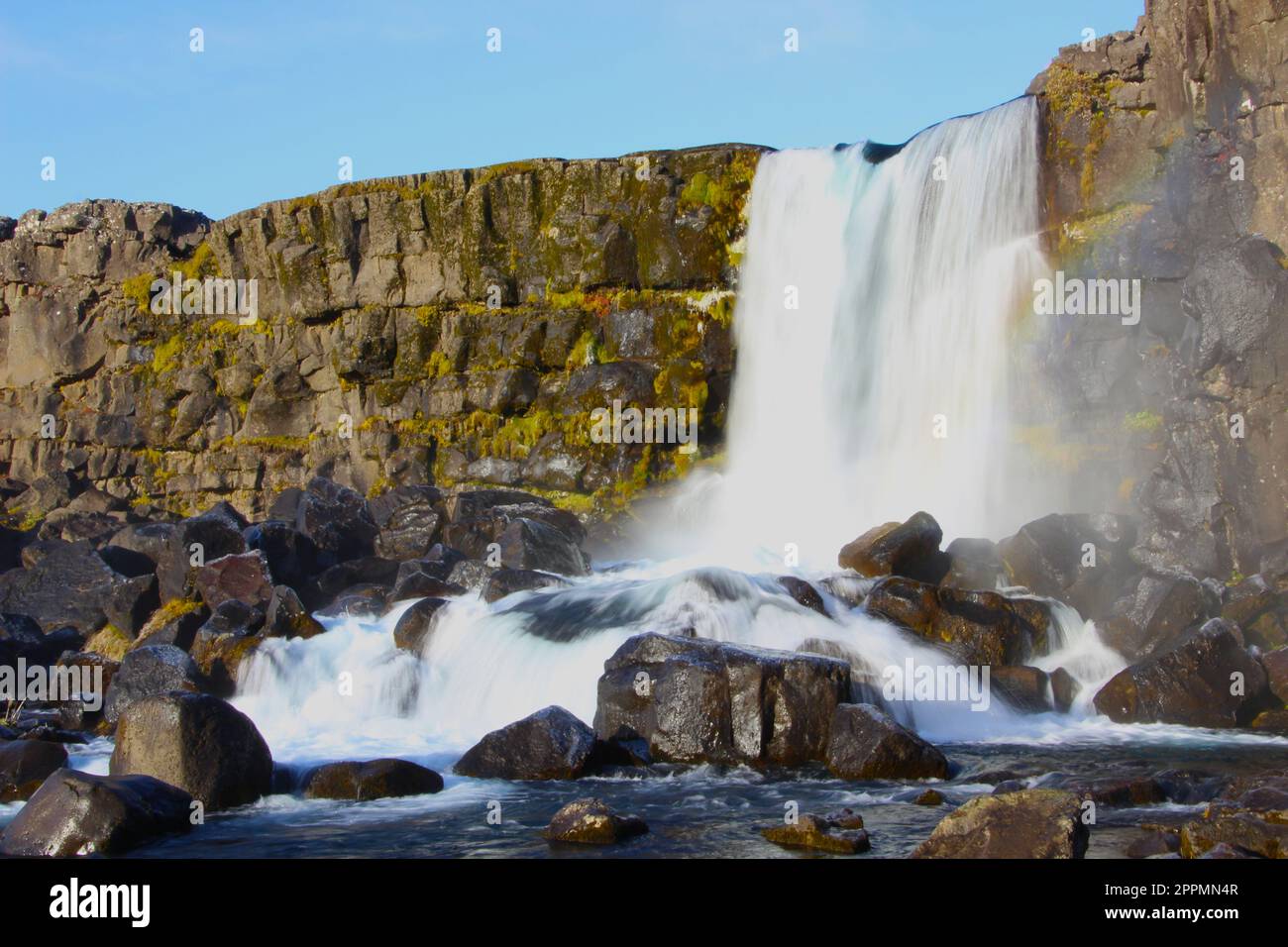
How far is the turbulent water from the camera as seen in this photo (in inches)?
507

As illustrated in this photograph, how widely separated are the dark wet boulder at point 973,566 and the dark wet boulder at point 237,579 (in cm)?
1151

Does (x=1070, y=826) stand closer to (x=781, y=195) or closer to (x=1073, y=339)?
(x=1073, y=339)

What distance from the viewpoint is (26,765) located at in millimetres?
14258

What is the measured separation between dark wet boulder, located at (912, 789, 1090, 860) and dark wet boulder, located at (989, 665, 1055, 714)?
7375 millimetres

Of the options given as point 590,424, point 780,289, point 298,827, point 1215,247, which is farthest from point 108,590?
point 1215,247

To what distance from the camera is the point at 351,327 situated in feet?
117

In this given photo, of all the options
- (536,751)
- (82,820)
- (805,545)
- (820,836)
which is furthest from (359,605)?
(820,836)

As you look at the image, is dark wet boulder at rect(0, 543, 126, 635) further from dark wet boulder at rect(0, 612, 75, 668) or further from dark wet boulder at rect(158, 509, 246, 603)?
dark wet boulder at rect(158, 509, 246, 603)

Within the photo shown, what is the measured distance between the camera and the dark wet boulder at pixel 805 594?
1894cm

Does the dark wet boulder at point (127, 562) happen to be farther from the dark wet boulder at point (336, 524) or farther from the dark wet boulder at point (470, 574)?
the dark wet boulder at point (470, 574)

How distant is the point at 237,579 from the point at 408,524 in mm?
4553

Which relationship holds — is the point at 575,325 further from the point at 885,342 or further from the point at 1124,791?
the point at 1124,791

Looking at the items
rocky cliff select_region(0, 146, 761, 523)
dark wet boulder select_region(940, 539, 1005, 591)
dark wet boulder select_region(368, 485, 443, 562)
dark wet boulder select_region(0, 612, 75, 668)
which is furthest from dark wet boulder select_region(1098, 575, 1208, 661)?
dark wet boulder select_region(0, 612, 75, 668)

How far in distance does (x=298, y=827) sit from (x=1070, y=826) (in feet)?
22.8
